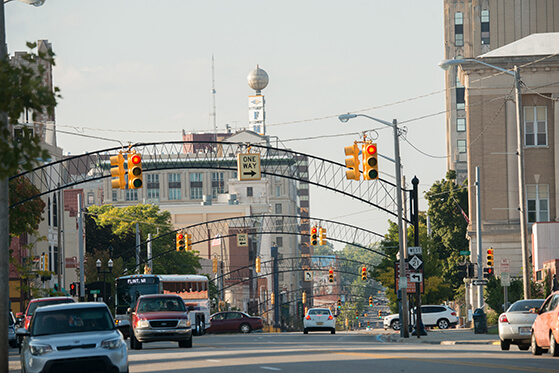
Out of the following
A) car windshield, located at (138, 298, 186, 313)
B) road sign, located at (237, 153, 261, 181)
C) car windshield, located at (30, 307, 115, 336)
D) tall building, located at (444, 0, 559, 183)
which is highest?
tall building, located at (444, 0, 559, 183)

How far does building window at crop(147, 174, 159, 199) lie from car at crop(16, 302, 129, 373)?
536ft

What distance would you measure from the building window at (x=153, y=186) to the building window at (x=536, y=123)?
125485mm

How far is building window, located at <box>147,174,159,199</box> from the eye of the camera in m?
182

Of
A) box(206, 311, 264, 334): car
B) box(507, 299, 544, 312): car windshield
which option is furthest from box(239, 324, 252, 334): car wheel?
box(507, 299, 544, 312): car windshield

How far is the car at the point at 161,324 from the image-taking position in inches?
1316

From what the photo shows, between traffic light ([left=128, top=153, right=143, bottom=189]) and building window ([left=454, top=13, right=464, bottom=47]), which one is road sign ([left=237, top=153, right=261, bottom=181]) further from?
building window ([left=454, top=13, right=464, bottom=47])

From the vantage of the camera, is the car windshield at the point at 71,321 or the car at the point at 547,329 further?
the car at the point at 547,329

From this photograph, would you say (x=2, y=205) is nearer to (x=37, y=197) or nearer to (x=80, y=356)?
(x=80, y=356)

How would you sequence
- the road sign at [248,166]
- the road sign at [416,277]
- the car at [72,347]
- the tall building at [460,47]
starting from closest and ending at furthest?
the car at [72,347] → the road sign at [248,166] → the road sign at [416,277] → the tall building at [460,47]

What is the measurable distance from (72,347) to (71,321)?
1376 mm

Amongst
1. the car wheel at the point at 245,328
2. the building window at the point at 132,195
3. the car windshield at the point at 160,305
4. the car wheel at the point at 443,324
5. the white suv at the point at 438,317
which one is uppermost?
the building window at the point at 132,195

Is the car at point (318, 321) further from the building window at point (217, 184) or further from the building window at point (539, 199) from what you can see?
the building window at point (217, 184)

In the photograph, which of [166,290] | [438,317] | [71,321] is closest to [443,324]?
[438,317]

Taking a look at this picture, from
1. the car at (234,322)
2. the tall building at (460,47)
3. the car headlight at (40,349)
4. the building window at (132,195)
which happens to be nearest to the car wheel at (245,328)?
the car at (234,322)
